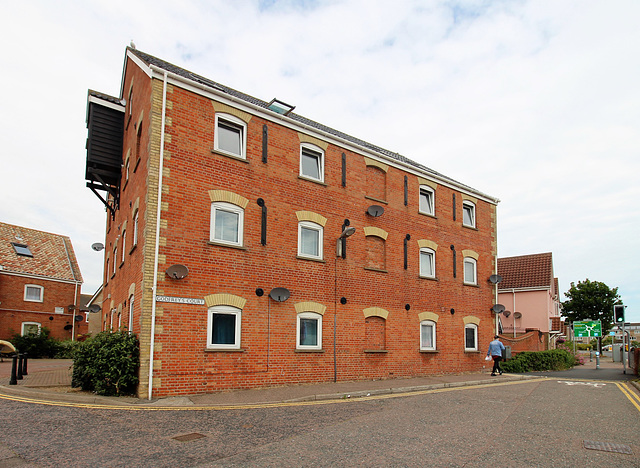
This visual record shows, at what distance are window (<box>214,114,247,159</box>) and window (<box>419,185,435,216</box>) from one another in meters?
8.48

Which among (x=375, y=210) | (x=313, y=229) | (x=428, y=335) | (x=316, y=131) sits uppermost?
(x=316, y=131)

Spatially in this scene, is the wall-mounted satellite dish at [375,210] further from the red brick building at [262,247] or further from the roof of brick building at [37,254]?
the roof of brick building at [37,254]

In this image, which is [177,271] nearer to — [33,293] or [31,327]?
[31,327]

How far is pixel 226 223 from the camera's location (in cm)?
1416

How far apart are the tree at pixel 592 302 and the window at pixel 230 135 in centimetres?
Answer: 4137

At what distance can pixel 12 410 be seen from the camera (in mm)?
9508

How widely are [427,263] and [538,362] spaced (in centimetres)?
1024

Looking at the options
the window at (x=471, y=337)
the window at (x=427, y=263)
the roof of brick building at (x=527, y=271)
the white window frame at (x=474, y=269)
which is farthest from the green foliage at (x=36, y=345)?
the roof of brick building at (x=527, y=271)

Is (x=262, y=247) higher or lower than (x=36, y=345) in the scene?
higher

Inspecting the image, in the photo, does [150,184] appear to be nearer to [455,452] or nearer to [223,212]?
[223,212]

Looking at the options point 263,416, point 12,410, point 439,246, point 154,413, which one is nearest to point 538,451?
point 263,416

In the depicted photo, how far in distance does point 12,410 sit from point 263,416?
466 cm

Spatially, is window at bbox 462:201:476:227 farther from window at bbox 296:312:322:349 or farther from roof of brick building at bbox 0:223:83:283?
roof of brick building at bbox 0:223:83:283

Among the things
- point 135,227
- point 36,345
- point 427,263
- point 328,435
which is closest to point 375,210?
point 427,263
